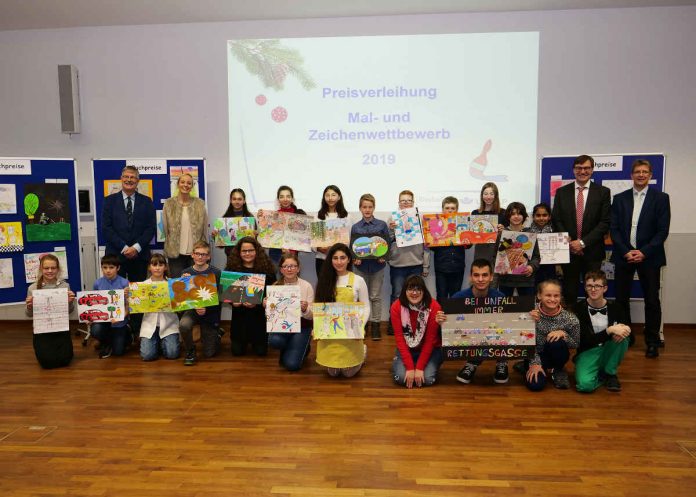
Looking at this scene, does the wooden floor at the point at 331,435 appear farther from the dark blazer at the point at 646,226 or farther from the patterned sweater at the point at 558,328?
the dark blazer at the point at 646,226

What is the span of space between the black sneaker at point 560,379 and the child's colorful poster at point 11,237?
18.6ft

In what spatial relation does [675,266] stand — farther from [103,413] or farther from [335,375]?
[103,413]

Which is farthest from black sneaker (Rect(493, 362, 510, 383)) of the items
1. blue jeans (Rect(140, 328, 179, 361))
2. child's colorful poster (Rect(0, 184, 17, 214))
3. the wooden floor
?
child's colorful poster (Rect(0, 184, 17, 214))

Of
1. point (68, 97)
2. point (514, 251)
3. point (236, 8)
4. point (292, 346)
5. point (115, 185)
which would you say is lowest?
point (292, 346)

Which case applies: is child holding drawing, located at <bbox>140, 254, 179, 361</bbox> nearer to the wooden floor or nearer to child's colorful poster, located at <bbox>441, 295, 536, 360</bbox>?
the wooden floor

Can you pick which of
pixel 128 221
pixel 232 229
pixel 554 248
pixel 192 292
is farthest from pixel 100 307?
pixel 554 248

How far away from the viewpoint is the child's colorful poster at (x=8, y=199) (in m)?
5.42

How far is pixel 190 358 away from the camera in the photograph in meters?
4.57

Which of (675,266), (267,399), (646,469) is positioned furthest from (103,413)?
(675,266)

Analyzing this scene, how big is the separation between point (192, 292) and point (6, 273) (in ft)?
8.23

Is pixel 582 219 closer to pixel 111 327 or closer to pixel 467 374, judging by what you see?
pixel 467 374

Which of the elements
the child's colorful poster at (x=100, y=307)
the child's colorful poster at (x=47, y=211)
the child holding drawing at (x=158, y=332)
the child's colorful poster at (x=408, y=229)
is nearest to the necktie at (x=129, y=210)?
the child's colorful poster at (x=47, y=211)

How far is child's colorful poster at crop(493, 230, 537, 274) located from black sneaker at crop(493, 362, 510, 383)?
1.32 meters

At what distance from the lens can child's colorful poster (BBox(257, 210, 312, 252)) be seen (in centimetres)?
546
